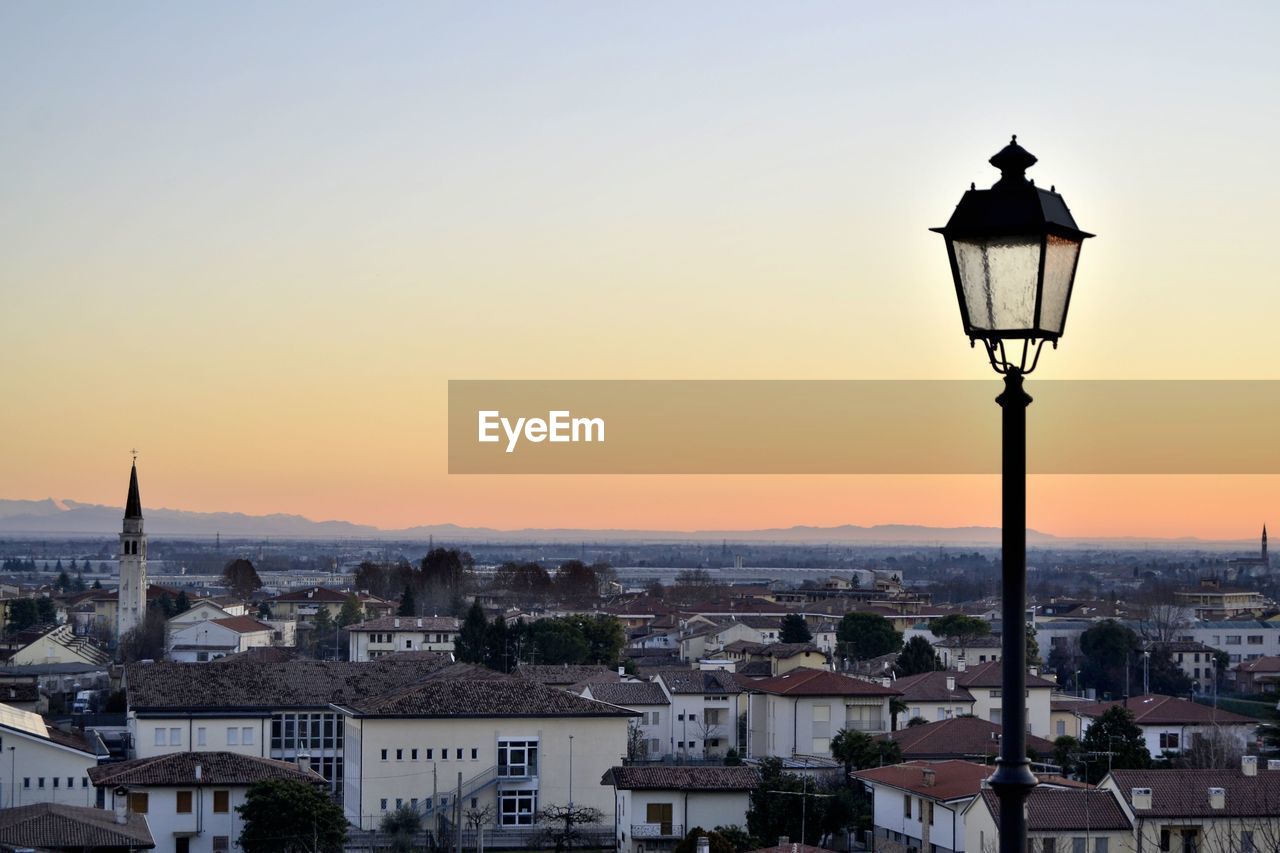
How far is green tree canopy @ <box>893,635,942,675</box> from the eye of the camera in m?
51.4

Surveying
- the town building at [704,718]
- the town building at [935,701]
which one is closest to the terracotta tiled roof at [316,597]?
the town building at [704,718]

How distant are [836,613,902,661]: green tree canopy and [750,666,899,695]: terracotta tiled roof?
63.1ft

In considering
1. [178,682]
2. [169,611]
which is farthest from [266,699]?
[169,611]

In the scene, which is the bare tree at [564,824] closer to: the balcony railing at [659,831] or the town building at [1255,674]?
the balcony railing at [659,831]

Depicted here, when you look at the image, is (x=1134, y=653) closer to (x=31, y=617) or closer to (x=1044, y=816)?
(x=1044, y=816)

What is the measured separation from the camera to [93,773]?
31.1 metres

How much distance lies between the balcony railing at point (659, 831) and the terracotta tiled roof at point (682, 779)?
628 mm

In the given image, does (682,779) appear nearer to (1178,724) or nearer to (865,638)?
(1178,724)

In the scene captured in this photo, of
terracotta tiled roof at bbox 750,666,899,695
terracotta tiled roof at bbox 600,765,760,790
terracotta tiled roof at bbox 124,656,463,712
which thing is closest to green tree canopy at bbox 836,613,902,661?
terracotta tiled roof at bbox 750,666,899,695

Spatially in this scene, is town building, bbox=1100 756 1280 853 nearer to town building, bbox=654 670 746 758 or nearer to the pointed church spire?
town building, bbox=654 670 746 758

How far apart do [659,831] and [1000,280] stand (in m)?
26.1

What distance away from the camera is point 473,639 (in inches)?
2285

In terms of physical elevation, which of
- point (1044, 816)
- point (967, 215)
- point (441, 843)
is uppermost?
point (967, 215)

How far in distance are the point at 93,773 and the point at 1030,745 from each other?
1818cm
